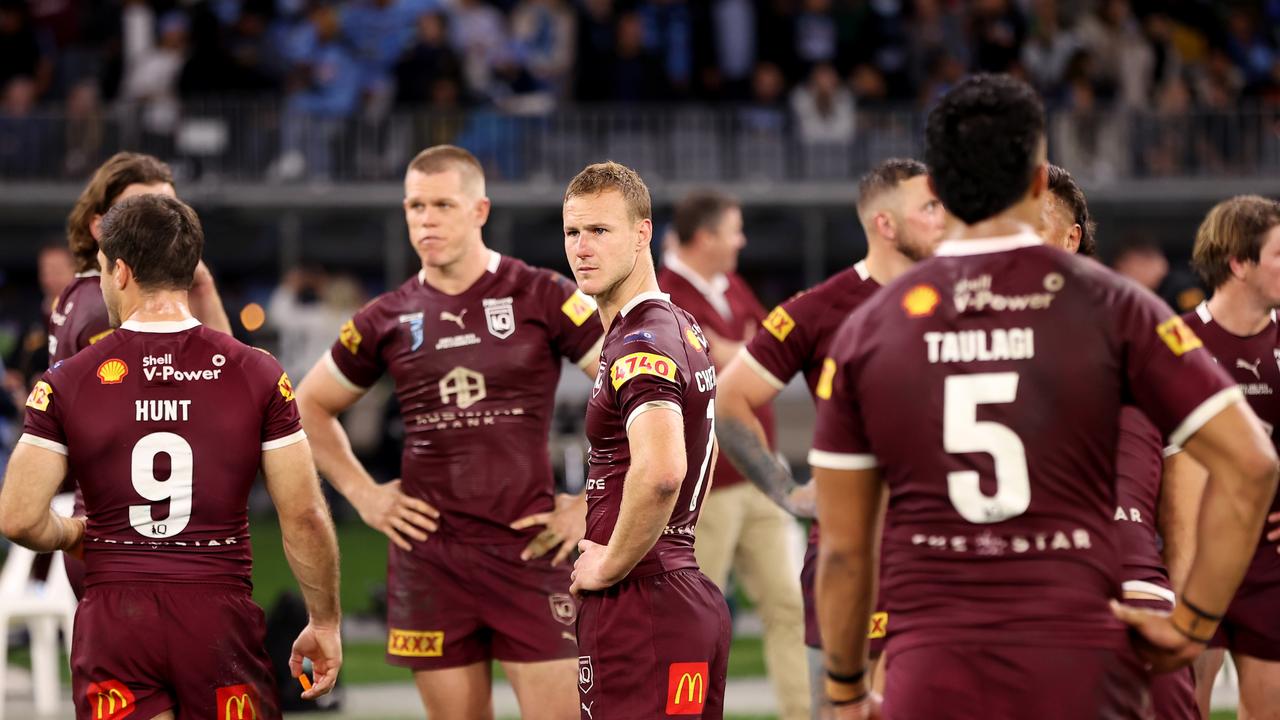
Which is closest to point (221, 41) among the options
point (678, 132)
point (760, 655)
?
point (678, 132)

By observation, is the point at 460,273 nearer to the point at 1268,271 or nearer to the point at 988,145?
the point at 1268,271

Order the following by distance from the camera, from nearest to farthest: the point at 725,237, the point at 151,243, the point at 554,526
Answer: the point at 151,243
the point at 554,526
the point at 725,237

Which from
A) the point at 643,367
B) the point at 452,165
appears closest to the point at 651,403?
the point at 643,367

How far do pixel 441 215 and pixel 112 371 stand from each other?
1.99 m

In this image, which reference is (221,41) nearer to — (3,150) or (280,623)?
(3,150)

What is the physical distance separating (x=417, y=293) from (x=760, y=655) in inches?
213

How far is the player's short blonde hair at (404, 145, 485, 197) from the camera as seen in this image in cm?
687

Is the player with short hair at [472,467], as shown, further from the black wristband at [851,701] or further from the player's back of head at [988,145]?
the player's back of head at [988,145]

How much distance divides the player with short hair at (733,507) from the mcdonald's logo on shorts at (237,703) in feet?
11.6

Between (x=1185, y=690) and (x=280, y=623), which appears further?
(x=280, y=623)

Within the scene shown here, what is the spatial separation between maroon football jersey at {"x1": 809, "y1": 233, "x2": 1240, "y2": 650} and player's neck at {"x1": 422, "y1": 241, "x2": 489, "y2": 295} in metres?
3.19

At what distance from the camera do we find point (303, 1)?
67.5 feet

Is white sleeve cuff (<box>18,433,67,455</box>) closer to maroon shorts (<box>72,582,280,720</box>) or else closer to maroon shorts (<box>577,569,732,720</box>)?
maroon shorts (<box>72,582,280,720</box>)

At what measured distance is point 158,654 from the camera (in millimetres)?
5145
